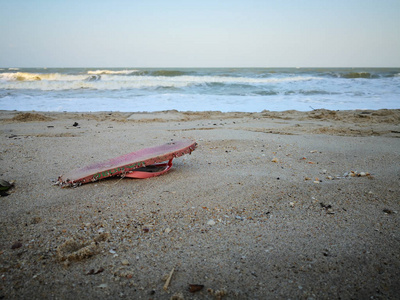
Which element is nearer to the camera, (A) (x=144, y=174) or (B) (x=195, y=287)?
(B) (x=195, y=287)

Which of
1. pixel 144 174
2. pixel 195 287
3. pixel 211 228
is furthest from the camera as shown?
pixel 144 174

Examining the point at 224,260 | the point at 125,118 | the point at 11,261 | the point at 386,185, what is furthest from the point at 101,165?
the point at 125,118

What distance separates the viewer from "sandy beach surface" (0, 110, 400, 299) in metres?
1.16

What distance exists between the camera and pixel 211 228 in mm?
1606

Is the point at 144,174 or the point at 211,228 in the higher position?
the point at 144,174

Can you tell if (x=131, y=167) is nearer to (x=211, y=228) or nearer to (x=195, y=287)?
(x=211, y=228)

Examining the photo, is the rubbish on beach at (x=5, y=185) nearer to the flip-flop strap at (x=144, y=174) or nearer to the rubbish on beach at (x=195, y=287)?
the flip-flop strap at (x=144, y=174)

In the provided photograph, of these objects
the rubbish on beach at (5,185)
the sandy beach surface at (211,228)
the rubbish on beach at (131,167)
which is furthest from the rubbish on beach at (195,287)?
the rubbish on beach at (5,185)

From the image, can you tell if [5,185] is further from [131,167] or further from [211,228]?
[211,228]

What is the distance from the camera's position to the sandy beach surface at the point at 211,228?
1.16 m

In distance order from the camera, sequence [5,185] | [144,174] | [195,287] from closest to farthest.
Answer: [195,287], [5,185], [144,174]

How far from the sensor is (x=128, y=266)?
1.27 m

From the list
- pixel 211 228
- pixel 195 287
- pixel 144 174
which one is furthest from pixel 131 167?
pixel 195 287

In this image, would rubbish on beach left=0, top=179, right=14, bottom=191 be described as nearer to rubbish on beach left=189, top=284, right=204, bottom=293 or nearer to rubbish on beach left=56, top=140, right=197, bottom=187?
rubbish on beach left=56, top=140, right=197, bottom=187
